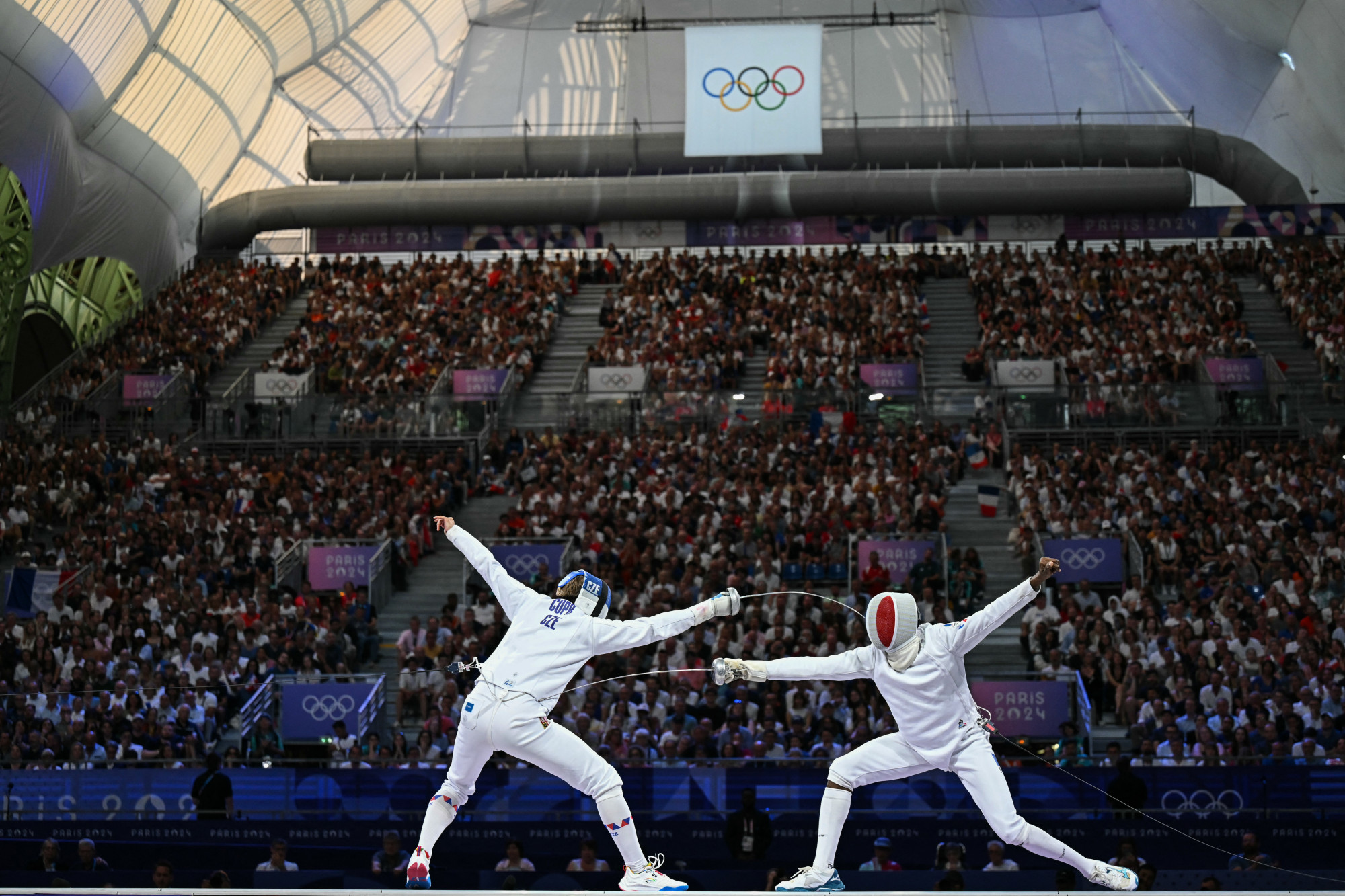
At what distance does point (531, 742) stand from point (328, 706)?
920 centimetres

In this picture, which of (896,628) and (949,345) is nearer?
(896,628)

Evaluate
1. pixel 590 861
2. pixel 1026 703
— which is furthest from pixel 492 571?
pixel 1026 703

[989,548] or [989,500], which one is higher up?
[989,500]

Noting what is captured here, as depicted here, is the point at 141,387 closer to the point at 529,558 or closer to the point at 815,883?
the point at 529,558

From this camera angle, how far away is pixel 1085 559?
19.5 m

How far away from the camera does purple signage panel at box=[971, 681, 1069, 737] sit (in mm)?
16500

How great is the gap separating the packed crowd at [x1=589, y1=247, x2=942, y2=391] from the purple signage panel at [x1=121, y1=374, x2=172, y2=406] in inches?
357

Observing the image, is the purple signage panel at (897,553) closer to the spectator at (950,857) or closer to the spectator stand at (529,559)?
the spectator stand at (529,559)

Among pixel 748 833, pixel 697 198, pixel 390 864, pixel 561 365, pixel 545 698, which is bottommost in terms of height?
pixel 390 864

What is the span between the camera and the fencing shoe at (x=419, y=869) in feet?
28.5

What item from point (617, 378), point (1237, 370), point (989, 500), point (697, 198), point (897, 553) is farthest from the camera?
point (697, 198)

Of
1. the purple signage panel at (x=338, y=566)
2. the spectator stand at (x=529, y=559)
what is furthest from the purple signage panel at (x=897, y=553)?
the purple signage panel at (x=338, y=566)

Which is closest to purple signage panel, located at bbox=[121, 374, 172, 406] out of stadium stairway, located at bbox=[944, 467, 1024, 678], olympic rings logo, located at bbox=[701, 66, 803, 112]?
olympic rings logo, located at bbox=[701, 66, 803, 112]

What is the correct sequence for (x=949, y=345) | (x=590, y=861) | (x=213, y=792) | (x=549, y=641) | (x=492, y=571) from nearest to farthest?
1. (x=549, y=641)
2. (x=492, y=571)
3. (x=590, y=861)
4. (x=213, y=792)
5. (x=949, y=345)
